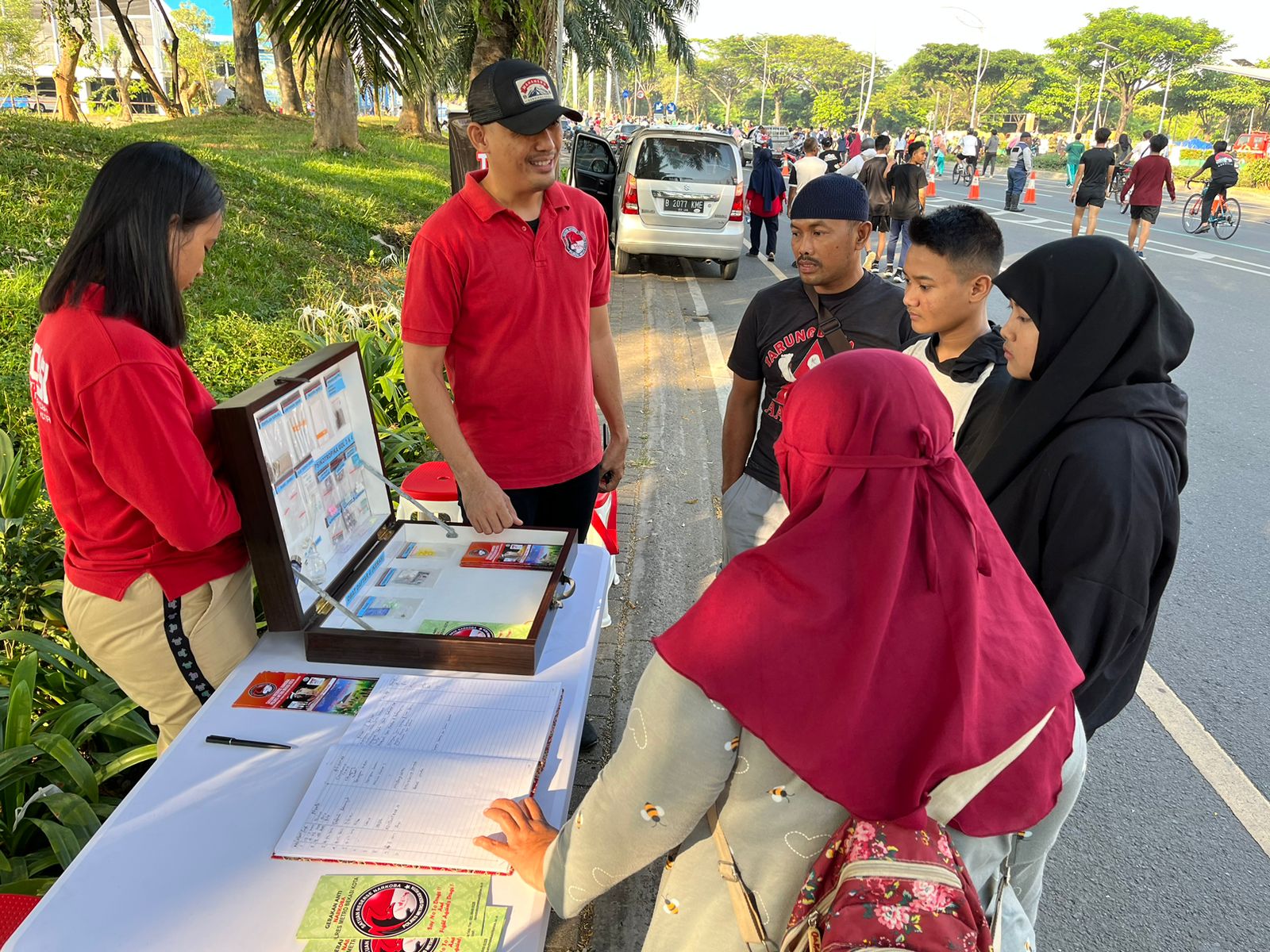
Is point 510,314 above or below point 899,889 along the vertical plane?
above

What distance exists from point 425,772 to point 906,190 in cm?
1112

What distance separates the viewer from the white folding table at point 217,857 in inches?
53.4

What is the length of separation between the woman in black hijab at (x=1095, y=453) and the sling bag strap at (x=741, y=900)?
0.96 metres

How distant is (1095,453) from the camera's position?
191 cm

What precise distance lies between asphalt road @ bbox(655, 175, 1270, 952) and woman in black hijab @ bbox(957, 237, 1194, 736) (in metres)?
0.95

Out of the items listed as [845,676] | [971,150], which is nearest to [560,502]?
[845,676]

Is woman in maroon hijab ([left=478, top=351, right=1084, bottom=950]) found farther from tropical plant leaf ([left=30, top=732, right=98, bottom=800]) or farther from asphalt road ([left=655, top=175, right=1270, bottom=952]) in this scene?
tropical plant leaf ([left=30, top=732, right=98, bottom=800])

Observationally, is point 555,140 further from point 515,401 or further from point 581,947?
point 581,947

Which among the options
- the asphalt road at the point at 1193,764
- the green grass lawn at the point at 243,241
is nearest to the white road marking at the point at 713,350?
the asphalt road at the point at 1193,764

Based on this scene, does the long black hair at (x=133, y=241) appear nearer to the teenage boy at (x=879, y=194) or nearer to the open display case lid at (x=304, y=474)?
the open display case lid at (x=304, y=474)

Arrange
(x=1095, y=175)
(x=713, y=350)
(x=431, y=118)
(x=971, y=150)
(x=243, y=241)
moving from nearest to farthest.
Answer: (x=243, y=241)
(x=713, y=350)
(x=1095, y=175)
(x=971, y=150)
(x=431, y=118)

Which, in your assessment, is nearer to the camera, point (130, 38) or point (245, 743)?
point (245, 743)

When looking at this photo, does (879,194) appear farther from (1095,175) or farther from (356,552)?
(356,552)

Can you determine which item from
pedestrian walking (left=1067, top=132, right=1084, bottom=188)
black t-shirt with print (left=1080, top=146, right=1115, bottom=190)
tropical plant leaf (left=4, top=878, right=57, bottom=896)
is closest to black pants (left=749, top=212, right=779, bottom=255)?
black t-shirt with print (left=1080, top=146, right=1115, bottom=190)
